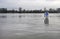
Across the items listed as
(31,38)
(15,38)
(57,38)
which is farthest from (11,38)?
(57,38)

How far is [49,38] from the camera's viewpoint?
9.81 meters

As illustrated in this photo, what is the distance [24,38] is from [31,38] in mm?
433

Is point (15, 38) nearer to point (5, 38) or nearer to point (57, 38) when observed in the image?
point (5, 38)

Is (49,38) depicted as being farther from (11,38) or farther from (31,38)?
(11,38)

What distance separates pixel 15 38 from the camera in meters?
9.86

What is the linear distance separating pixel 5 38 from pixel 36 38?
75.5 inches

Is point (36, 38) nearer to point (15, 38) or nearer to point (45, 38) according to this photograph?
point (45, 38)

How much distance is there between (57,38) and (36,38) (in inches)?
50.6

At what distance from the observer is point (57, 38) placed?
973 centimetres

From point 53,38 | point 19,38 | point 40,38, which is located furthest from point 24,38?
point 53,38

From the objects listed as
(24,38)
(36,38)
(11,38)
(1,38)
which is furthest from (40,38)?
(1,38)

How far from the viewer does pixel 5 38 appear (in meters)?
9.84

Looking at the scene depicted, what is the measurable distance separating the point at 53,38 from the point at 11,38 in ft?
8.50

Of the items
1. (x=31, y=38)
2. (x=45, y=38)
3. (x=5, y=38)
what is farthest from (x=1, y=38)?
(x=45, y=38)
